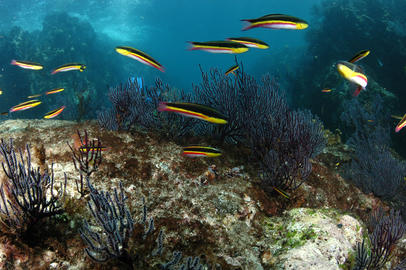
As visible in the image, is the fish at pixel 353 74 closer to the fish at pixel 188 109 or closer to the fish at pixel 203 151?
the fish at pixel 188 109

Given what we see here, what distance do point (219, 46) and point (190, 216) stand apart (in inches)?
89.3

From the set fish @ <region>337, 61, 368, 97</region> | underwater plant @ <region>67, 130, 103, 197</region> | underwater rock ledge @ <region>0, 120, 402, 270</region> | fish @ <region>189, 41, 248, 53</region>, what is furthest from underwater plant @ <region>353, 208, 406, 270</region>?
underwater plant @ <region>67, 130, 103, 197</region>

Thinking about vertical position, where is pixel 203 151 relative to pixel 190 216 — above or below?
above

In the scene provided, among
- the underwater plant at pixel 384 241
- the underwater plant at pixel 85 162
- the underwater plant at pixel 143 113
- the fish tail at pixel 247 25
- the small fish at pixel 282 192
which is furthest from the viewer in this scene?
the underwater plant at pixel 143 113

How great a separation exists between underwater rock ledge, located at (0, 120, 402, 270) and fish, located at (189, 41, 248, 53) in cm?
158

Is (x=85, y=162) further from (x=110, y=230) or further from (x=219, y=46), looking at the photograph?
(x=219, y=46)

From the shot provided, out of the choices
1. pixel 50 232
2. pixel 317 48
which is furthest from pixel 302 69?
pixel 50 232

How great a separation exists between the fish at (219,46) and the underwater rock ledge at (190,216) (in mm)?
1584

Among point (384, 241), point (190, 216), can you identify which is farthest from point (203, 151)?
point (384, 241)

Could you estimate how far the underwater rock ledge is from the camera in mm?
1841

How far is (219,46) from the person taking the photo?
296 cm

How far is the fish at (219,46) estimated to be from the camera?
2.89 metres

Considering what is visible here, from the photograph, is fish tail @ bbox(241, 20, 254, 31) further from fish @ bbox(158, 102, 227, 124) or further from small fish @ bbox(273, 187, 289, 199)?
small fish @ bbox(273, 187, 289, 199)

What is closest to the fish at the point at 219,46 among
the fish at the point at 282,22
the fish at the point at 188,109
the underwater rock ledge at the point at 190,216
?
the fish at the point at 282,22
